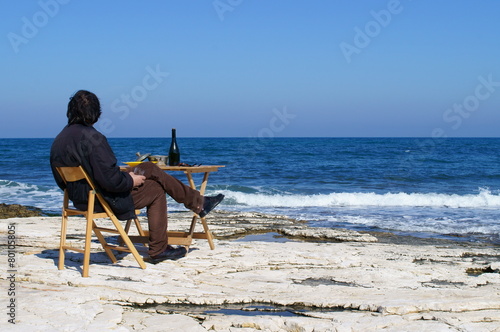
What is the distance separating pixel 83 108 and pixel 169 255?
1529mm

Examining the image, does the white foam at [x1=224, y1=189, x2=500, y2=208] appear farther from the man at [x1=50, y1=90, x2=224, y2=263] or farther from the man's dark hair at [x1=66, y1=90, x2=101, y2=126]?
the man's dark hair at [x1=66, y1=90, x2=101, y2=126]

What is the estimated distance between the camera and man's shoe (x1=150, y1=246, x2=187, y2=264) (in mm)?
4770

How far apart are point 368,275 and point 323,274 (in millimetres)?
384

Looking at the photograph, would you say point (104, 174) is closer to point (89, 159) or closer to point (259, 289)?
point (89, 159)

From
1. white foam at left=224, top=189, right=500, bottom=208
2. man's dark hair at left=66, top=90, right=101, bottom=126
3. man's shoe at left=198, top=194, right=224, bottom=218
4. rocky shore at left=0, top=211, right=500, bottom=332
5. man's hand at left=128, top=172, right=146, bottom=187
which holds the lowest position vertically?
white foam at left=224, top=189, right=500, bottom=208

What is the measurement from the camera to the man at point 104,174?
414cm

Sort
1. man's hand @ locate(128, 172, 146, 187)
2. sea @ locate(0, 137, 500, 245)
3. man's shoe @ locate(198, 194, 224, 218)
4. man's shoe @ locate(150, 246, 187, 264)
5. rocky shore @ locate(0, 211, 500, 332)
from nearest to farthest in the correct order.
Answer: rocky shore @ locate(0, 211, 500, 332) < man's hand @ locate(128, 172, 146, 187) < man's shoe @ locate(150, 246, 187, 264) < man's shoe @ locate(198, 194, 224, 218) < sea @ locate(0, 137, 500, 245)

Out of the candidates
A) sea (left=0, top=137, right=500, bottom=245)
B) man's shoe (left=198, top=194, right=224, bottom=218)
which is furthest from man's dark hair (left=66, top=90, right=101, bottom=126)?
sea (left=0, top=137, right=500, bottom=245)

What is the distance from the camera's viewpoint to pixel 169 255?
483cm

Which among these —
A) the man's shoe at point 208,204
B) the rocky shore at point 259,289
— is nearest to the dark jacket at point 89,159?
the rocky shore at point 259,289

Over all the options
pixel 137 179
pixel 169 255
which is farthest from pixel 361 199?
pixel 137 179

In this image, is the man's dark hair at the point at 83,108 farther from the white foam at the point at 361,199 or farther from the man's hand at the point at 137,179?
the white foam at the point at 361,199

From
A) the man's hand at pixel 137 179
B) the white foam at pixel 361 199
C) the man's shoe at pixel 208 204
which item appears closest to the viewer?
the man's hand at pixel 137 179

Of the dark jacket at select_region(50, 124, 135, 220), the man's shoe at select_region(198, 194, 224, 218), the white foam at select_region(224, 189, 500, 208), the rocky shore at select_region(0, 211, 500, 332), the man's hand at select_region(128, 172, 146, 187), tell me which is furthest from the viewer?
the white foam at select_region(224, 189, 500, 208)
